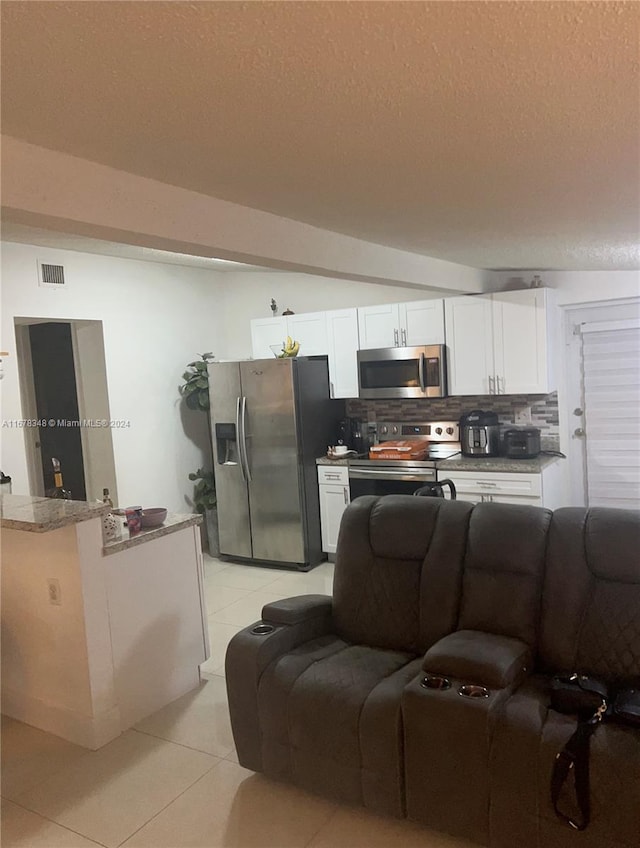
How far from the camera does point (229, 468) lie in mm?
5605

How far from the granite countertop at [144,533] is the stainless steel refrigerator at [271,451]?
179 cm

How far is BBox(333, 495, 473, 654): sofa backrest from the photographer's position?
2725 mm

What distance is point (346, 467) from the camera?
5.31 metres

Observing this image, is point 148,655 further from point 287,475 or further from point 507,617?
point 287,475

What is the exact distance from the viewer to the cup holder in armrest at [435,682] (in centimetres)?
222

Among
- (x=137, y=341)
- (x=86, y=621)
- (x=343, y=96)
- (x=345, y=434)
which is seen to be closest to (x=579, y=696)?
(x=343, y=96)

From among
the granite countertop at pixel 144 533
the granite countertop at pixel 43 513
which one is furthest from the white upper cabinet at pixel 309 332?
the granite countertop at pixel 43 513

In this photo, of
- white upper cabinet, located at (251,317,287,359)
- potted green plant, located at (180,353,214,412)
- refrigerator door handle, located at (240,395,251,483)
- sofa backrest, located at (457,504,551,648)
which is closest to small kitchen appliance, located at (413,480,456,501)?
sofa backrest, located at (457,504,551,648)

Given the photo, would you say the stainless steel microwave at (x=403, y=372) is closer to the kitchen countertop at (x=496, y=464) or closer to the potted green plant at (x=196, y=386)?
the kitchen countertop at (x=496, y=464)

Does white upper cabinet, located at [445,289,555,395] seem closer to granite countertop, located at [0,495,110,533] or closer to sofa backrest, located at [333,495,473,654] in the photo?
sofa backrest, located at [333,495,473,654]

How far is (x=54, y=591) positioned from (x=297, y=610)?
115 centimetres

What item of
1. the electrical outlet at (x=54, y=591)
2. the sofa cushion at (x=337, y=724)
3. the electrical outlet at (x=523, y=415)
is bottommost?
the sofa cushion at (x=337, y=724)

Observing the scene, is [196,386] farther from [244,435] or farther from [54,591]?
[54,591]

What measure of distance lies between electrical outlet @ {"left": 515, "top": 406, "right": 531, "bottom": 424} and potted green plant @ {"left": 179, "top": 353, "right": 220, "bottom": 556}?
8.80 ft
